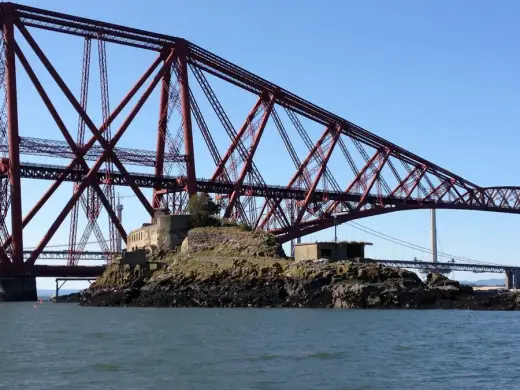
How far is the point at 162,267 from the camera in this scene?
93.9 meters

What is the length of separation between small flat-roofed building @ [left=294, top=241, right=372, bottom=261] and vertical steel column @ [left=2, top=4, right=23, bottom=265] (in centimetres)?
3038

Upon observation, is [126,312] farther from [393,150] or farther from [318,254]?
[393,150]

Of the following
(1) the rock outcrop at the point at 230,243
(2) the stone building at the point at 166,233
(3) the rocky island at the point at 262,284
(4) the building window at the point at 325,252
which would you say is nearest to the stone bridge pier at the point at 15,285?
(3) the rocky island at the point at 262,284

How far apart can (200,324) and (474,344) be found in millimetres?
19367

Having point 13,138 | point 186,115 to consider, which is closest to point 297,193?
point 186,115

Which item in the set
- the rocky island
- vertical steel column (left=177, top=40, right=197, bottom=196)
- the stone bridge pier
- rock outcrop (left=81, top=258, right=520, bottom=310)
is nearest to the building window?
the rocky island

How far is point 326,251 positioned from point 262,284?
36.9ft

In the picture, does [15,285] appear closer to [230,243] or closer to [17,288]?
[17,288]

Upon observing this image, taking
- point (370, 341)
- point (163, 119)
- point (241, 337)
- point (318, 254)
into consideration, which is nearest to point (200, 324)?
point (241, 337)

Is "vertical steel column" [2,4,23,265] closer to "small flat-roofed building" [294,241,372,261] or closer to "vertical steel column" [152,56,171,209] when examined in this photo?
"vertical steel column" [152,56,171,209]

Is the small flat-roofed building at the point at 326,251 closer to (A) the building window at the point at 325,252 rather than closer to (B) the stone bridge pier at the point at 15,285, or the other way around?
→ (A) the building window at the point at 325,252

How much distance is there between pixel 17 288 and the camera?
94.5 meters

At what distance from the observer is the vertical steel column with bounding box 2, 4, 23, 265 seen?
9338 cm

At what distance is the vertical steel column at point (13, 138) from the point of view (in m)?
93.4
